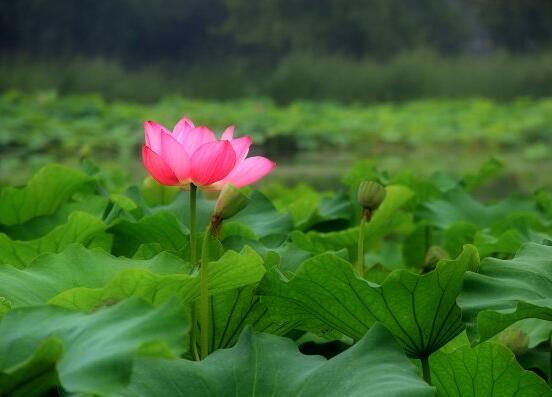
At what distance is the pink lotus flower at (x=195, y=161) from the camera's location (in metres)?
0.73

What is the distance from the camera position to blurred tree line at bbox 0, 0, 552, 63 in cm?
916

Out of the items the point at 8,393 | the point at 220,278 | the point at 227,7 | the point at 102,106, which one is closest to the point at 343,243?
the point at 220,278

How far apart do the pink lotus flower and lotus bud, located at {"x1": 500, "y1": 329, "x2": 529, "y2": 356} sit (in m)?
0.27

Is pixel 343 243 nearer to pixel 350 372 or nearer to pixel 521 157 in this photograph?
pixel 350 372

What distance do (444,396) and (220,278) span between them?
20 centimetres

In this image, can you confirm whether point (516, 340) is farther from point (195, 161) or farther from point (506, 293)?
point (195, 161)

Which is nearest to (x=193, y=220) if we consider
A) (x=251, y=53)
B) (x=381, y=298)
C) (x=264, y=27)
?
(x=381, y=298)

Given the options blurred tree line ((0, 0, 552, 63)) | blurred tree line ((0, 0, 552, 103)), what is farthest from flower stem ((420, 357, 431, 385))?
blurred tree line ((0, 0, 552, 63))

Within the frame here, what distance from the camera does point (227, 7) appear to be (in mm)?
10031

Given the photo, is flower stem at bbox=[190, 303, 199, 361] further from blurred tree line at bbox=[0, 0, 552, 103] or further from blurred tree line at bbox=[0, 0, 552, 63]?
blurred tree line at bbox=[0, 0, 552, 63]

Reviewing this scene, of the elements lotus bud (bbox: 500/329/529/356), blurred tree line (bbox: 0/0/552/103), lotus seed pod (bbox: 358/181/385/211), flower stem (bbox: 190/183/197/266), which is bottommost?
blurred tree line (bbox: 0/0/552/103)

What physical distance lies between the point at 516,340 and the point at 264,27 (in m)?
9.45

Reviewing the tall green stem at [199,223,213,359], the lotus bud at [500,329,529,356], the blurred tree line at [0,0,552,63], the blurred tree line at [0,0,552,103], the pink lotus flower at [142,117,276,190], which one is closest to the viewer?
the tall green stem at [199,223,213,359]

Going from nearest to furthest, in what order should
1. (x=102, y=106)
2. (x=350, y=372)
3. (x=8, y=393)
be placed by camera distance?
(x=8, y=393) < (x=350, y=372) < (x=102, y=106)
